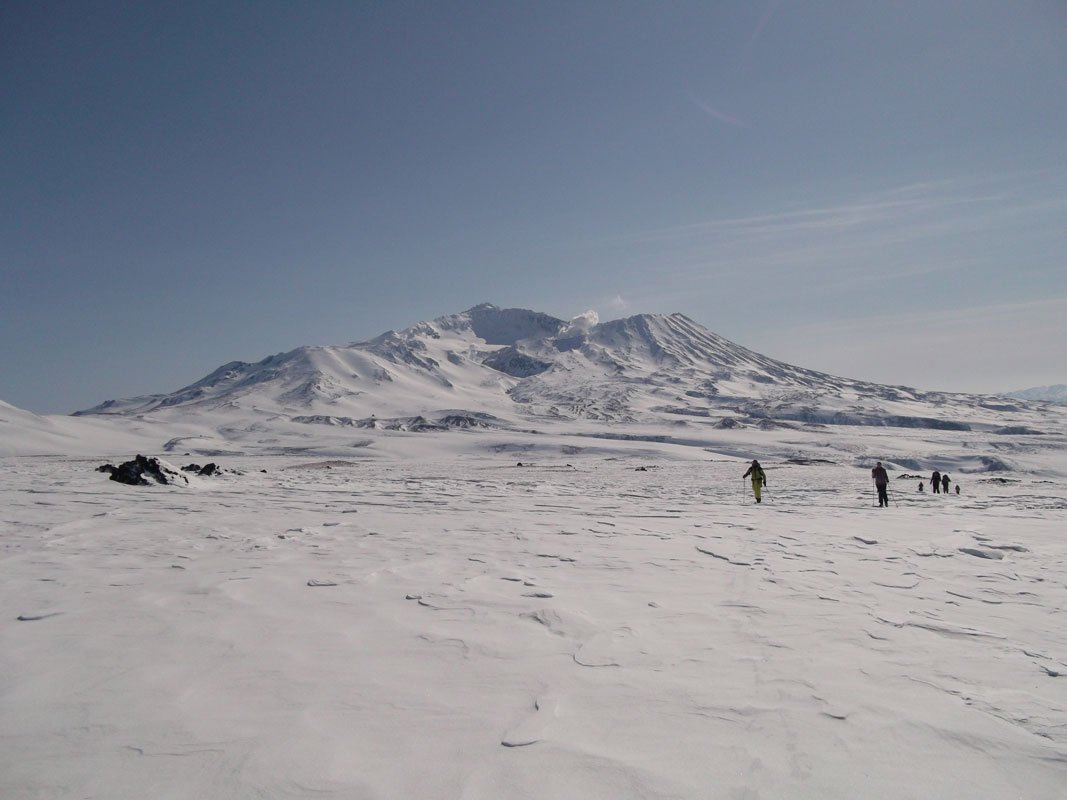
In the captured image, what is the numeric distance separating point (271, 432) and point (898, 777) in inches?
4031

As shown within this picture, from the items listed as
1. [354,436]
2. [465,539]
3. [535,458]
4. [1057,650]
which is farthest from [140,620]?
[354,436]

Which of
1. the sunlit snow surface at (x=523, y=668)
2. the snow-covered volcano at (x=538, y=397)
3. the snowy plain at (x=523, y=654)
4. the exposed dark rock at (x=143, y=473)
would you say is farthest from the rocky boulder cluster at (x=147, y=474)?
the snow-covered volcano at (x=538, y=397)

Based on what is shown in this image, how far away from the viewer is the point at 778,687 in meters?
4.30

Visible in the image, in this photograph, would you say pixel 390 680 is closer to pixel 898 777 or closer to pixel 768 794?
pixel 768 794

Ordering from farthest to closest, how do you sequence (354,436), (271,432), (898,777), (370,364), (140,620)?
1. (370,364)
2. (271,432)
3. (354,436)
4. (140,620)
5. (898,777)

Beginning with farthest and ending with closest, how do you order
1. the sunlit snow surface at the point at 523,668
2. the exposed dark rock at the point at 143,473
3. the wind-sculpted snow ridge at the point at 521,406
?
the wind-sculpted snow ridge at the point at 521,406 → the exposed dark rock at the point at 143,473 → the sunlit snow surface at the point at 523,668

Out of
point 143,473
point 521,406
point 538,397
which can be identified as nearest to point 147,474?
point 143,473

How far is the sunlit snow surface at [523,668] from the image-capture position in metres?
3.19

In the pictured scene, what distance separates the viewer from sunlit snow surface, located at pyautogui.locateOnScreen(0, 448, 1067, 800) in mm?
3193

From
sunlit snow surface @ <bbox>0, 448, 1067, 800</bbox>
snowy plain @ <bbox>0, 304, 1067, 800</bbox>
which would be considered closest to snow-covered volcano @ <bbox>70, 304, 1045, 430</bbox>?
snowy plain @ <bbox>0, 304, 1067, 800</bbox>

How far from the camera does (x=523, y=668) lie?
4.59 m

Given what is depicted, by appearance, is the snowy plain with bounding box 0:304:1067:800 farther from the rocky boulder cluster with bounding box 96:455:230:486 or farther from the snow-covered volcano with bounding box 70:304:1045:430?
the snow-covered volcano with bounding box 70:304:1045:430

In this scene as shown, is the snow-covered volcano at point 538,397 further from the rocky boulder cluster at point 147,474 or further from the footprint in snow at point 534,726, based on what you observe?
the footprint in snow at point 534,726

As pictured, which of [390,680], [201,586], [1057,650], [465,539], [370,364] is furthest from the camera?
[370,364]
